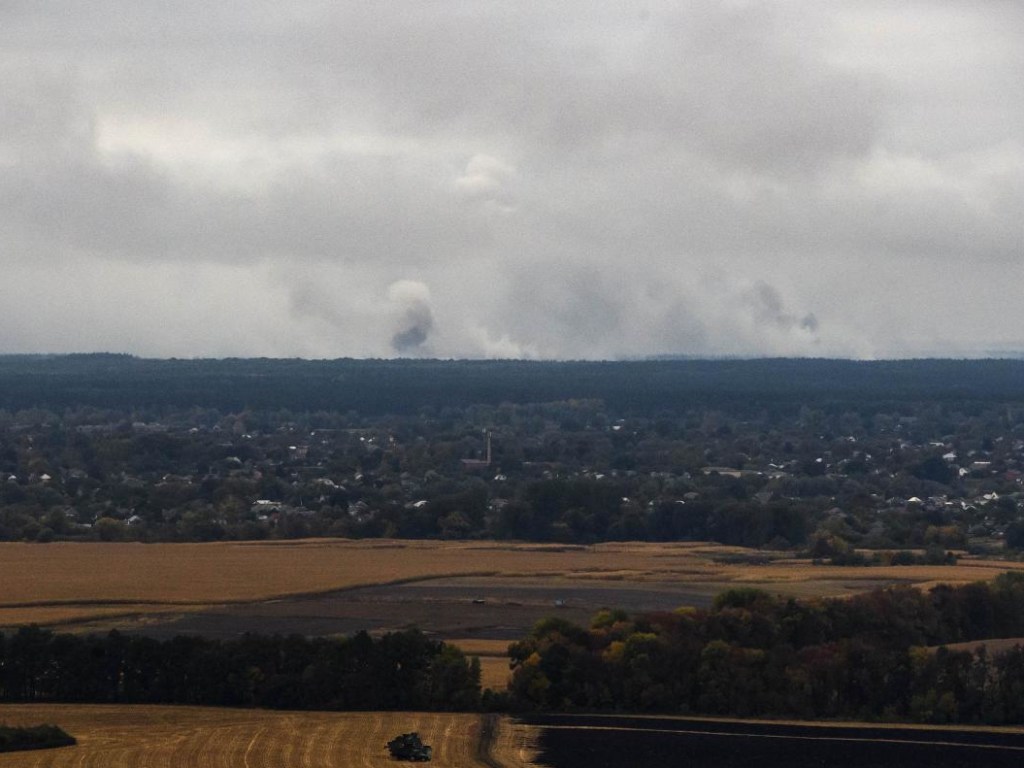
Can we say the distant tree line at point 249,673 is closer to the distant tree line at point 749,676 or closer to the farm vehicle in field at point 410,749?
the distant tree line at point 749,676

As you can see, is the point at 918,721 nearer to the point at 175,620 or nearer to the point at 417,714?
the point at 417,714

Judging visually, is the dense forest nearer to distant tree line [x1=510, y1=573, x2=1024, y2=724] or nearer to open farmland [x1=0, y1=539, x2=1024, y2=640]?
distant tree line [x1=510, y1=573, x2=1024, y2=724]

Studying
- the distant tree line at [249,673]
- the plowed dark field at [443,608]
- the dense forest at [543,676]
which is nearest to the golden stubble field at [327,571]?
the plowed dark field at [443,608]

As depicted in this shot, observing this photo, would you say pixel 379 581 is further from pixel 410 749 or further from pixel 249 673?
pixel 410 749

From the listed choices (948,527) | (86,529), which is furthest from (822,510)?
(86,529)

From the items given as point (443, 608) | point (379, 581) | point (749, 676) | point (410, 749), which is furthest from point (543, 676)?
point (379, 581)

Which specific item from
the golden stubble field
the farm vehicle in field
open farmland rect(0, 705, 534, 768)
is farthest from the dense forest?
the golden stubble field

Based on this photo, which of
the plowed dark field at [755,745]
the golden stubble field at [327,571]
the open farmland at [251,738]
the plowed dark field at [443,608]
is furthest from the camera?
the golden stubble field at [327,571]
